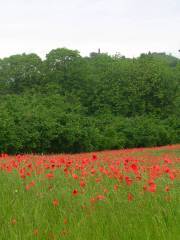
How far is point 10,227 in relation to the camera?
16.9 ft

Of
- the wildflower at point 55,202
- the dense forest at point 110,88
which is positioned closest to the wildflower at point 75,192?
the wildflower at point 55,202

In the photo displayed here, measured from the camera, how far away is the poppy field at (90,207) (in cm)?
495

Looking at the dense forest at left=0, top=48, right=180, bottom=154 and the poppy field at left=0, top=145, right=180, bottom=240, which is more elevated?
the poppy field at left=0, top=145, right=180, bottom=240

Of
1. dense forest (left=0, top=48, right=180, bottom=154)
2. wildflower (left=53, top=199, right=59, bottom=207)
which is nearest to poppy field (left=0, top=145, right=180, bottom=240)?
wildflower (left=53, top=199, right=59, bottom=207)

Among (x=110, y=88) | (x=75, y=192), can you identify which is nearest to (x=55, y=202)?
(x=75, y=192)

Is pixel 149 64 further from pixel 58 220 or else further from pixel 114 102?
pixel 58 220

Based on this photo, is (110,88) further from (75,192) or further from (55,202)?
(55,202)

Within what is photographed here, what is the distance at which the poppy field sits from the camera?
4.95 m

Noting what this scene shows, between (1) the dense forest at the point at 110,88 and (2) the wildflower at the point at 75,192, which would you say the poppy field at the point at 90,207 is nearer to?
(2) the wildflower at the point at 75,192

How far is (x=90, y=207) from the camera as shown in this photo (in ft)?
18.9

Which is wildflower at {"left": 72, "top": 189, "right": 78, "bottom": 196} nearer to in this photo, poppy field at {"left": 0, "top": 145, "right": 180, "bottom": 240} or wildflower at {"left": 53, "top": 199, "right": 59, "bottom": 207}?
poppy field at {"left": 0, "top": 145, "right": 180, "bottom": 240}

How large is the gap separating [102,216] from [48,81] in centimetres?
4324

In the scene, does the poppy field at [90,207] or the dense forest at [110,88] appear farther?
the dense forest at [110,88]

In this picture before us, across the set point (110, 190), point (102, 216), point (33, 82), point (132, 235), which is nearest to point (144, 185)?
point (110, 190)
